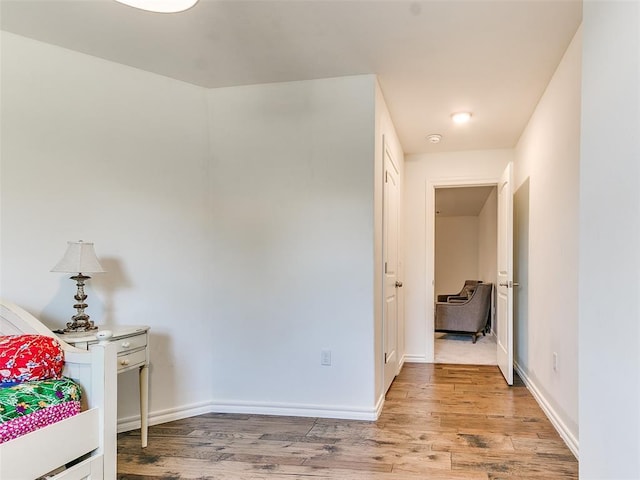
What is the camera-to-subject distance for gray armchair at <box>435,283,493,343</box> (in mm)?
6305

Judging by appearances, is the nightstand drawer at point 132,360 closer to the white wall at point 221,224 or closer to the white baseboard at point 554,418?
the white wall at point 221,224

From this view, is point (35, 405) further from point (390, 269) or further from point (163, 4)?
point (390, 269)

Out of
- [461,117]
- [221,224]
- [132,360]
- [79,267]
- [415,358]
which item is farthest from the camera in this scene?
[415,358]

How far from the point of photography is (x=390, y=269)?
3.71 meters

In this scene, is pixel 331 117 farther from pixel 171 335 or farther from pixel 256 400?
pixel 256 400

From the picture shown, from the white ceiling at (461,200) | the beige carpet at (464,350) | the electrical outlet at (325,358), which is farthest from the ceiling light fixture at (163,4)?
the white ceiling at (461,200)

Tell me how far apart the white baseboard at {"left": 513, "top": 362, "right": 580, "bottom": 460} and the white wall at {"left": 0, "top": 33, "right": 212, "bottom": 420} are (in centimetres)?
227

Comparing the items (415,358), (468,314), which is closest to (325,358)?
(415,358)

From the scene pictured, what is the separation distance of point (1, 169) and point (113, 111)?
0.71 metres

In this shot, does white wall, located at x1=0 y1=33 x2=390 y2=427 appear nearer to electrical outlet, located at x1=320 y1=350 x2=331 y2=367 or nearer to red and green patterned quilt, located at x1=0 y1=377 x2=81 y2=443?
electrical outlet, located at x1=320 y1=350 x2=331 y2=367

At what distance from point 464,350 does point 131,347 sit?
4231mm

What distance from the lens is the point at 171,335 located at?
298 cm

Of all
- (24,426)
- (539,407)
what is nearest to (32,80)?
(24,426)

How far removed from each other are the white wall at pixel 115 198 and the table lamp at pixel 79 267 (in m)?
0.28
